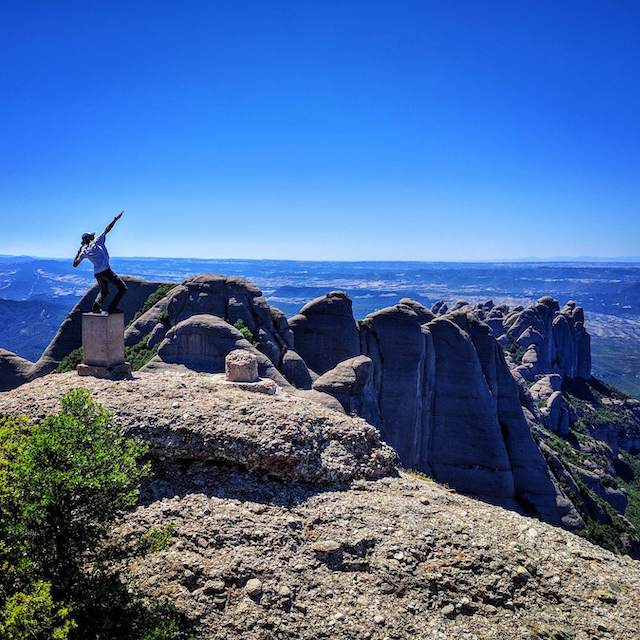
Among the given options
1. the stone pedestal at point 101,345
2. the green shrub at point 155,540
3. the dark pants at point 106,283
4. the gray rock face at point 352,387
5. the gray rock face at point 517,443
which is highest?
the dark pants at point 106,283

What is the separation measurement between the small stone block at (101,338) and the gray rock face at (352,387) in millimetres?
16335

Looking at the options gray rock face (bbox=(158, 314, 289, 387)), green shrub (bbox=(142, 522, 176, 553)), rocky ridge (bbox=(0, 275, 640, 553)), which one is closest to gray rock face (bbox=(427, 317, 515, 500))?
rocky ridge (bbox=(0, 275, 640, 553))

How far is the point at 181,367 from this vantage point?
3077 centimetres

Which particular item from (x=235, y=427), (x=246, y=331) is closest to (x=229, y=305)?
(x=246, y=331)

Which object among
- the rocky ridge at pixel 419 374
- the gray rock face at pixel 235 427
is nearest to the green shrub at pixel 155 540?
the gray rock face at pixel 235 427

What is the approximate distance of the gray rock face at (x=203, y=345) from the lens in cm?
3164

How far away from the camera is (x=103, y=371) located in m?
17.6

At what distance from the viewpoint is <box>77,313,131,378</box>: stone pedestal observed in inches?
694

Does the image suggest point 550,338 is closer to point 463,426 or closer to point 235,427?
point 463,426

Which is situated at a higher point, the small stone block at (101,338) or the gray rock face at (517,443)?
the small stone block at (101,338)

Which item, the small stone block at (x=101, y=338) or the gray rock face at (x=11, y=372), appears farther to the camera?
the gray rock face at (x=11, y=372)

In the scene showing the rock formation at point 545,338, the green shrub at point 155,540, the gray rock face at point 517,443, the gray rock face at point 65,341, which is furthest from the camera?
the rock formation at point 545,338

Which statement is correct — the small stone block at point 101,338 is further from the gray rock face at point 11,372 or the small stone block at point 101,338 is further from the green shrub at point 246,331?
the gray rock face at point 11,372

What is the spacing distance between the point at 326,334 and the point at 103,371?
24.6 meters
